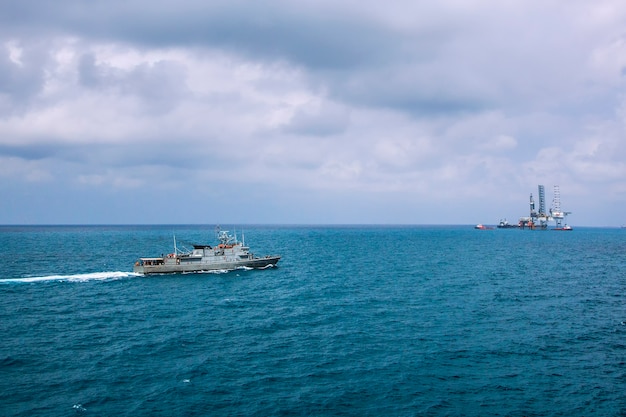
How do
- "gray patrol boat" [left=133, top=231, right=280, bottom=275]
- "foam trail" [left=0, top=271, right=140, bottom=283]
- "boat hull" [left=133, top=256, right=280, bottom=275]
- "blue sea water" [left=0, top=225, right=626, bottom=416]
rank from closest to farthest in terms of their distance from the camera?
"blue sea water" [left=0, top=225, right=626, bottom=416], "foam trail" [left=0, top=271, right=140, bottom=283], "boat hull" [left=133, top=256, right=280, bottom=275], "gray patrol boat" [left=133, top=231, right=280, bottom=275]

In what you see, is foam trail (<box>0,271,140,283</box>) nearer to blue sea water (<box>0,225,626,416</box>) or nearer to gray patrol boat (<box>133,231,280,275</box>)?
blue sea water (<box>0,225,626,416</box>)

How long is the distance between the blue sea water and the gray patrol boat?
1047 centimetres

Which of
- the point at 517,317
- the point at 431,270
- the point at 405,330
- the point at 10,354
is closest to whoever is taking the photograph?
the point at 10,354

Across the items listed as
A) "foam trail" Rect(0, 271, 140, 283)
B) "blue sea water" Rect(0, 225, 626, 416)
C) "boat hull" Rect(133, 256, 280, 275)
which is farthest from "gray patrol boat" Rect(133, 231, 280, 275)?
"blue sea water" Rect(0, 225, 626, 416)

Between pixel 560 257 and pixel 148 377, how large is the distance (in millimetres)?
144369

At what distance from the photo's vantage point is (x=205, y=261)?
359 ft

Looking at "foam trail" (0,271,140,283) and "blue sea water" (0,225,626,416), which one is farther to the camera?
"foam trail" (0,271,140,283)

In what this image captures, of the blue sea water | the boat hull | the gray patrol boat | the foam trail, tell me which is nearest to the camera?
the blue sea water

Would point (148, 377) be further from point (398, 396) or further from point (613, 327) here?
point (613, 327)

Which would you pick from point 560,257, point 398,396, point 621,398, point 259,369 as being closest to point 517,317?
point 621,398

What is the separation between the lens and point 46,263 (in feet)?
418

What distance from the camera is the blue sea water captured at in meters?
35.8

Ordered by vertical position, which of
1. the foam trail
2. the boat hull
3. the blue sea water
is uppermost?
the boat hull

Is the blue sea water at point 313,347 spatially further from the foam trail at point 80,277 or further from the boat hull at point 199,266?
the boat hull at point 199,266
